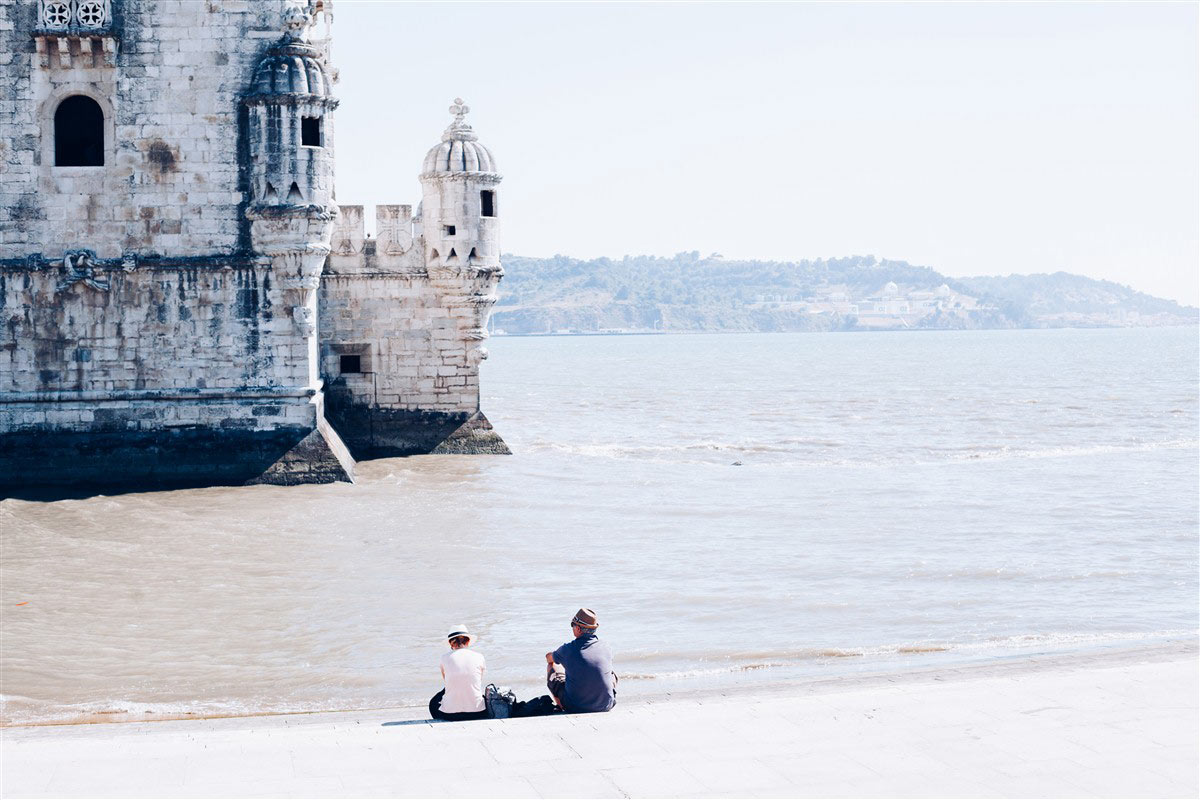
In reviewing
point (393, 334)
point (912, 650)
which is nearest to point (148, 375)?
point (393, 334)

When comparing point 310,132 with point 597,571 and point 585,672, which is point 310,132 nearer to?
point 597,571

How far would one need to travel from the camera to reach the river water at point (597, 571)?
1259 cm

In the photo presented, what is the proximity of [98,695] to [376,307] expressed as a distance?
509 inches

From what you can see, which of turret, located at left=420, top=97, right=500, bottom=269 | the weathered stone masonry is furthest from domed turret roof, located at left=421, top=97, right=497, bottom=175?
the weathered stone masonry

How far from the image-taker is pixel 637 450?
3008 cm

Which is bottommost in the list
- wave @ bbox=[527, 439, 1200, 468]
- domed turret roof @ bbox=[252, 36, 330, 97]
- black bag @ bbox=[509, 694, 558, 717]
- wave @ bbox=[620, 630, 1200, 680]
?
wave @ bbox=[620, 630, 1200, 680]

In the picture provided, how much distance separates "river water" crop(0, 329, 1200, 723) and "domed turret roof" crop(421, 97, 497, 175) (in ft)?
16.1

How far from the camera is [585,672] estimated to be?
9453mm

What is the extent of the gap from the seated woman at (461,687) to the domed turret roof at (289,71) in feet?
42.0

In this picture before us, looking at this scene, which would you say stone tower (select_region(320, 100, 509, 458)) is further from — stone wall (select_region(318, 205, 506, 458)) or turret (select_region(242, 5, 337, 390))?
turret (select_region(242, 5, 337, 390))

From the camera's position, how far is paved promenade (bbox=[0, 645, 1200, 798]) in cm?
778

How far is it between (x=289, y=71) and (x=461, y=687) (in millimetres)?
13144

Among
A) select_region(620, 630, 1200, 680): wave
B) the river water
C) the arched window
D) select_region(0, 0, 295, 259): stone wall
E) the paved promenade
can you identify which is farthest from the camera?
the arched window

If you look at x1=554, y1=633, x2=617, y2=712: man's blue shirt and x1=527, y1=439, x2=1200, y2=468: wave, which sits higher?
x1=554, y1=633, x2=617, y2=712: man's blue shirt
